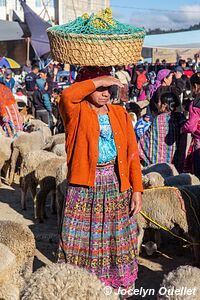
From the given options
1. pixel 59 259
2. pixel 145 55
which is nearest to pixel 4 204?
pixel 59 259

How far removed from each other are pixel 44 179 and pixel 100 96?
3445 millimetres

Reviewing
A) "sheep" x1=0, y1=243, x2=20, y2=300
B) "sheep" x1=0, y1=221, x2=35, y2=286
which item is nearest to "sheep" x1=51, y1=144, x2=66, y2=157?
"sheep" x1=0, y1=221, x2=35, y2=286

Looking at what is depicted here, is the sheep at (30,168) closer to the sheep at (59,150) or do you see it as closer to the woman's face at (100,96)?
the sheep at (59,150)

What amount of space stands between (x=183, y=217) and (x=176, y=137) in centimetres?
182

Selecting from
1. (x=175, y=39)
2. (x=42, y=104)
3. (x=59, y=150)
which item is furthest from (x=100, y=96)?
(x=175, y=39)

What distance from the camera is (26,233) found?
4.26 meters

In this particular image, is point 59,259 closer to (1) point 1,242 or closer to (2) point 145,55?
(1) point 1,242

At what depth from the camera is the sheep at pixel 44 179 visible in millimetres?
6594

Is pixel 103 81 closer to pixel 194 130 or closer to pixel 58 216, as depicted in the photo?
pixel 194 130

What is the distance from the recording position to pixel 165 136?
6.38 meters

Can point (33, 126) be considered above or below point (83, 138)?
below

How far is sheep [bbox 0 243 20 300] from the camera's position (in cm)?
366

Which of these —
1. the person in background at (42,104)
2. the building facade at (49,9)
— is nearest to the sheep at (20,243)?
the person in background at (42,104)

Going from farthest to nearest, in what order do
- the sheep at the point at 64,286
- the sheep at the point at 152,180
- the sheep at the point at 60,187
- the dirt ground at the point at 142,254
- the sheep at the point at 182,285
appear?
the sheep at the point at 60,187 < the sheep at the point at 152,180 < the dirt ground at the point at 142,254 < the sheep at the point at 182,285 < the sheep at the point at 64,286
